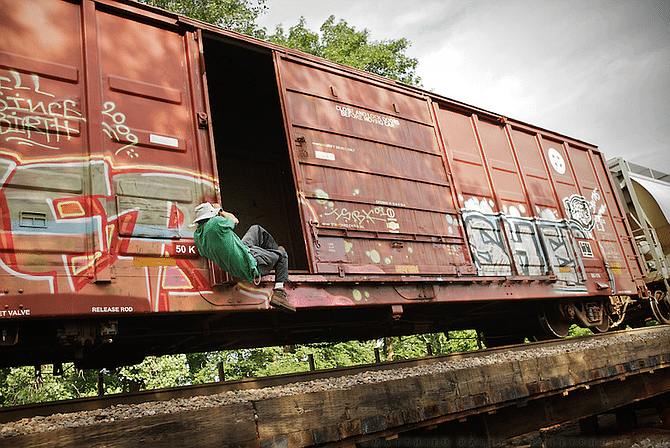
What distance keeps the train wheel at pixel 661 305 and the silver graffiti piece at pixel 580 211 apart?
8.50 feet

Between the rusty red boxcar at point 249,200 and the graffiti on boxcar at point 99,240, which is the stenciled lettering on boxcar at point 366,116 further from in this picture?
the graffiti on boxcar at point 99,240

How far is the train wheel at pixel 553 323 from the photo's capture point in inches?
317

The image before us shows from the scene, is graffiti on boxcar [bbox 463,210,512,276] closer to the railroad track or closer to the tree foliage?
the railroad track

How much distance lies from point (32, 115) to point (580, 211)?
358 inches

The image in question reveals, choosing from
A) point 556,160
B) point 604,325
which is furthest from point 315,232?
point 604,325

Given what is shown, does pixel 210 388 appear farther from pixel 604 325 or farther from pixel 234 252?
pixel 604 325

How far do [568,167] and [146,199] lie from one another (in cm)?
837

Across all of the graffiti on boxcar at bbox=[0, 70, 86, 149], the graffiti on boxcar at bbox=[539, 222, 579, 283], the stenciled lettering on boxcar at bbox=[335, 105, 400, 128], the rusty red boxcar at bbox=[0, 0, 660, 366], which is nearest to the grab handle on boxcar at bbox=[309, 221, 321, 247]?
the rusty red boxcar at bbox=[0, 0, 660, 366]

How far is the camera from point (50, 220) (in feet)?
12.4

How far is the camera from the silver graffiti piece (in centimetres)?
885

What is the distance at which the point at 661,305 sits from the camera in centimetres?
1077

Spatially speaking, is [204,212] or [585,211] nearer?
[204,212]

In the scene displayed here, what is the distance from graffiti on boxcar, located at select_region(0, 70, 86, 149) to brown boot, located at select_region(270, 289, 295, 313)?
7.69 feet

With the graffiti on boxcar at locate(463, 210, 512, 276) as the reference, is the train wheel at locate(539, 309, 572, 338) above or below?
below
